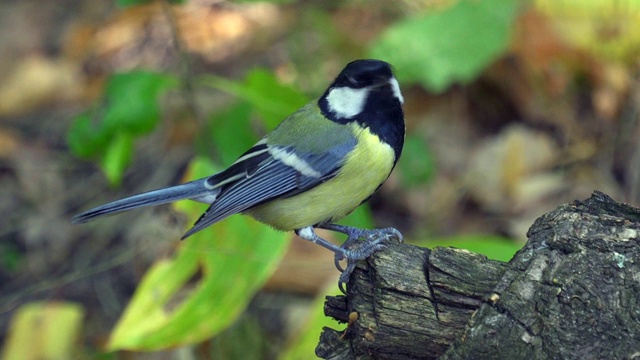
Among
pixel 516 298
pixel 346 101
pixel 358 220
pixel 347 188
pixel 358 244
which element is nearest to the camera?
pixel 516 298

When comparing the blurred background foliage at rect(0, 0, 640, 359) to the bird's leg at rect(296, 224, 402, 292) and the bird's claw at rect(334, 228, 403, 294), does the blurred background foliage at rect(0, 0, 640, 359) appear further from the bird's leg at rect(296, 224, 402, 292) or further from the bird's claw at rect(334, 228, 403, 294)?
the bird's claw at rect(334, 228, 403, 294)

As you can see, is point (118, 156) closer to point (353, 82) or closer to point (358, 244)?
point (353, 82)

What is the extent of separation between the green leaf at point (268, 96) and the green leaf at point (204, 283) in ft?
1.29

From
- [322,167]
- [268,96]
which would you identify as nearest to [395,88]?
[322,167]

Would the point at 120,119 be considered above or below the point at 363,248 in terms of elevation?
above

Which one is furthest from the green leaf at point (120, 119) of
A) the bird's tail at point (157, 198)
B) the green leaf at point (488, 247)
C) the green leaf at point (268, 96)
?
the green leaf at point (488, 247)

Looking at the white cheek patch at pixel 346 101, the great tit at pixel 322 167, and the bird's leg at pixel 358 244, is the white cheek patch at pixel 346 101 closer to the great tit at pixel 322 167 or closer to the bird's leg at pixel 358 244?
the great tit at pixel 322 167

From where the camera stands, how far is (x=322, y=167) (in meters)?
2.29

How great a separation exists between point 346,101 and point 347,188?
0.94 ft

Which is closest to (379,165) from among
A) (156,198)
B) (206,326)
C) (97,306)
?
(156,198)

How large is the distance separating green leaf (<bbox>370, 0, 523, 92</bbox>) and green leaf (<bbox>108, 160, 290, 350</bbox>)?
1163 millimetres

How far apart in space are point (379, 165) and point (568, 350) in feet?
2.88

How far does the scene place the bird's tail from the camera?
2.37 meters

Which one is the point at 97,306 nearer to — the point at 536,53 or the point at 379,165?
the point at 379,165
